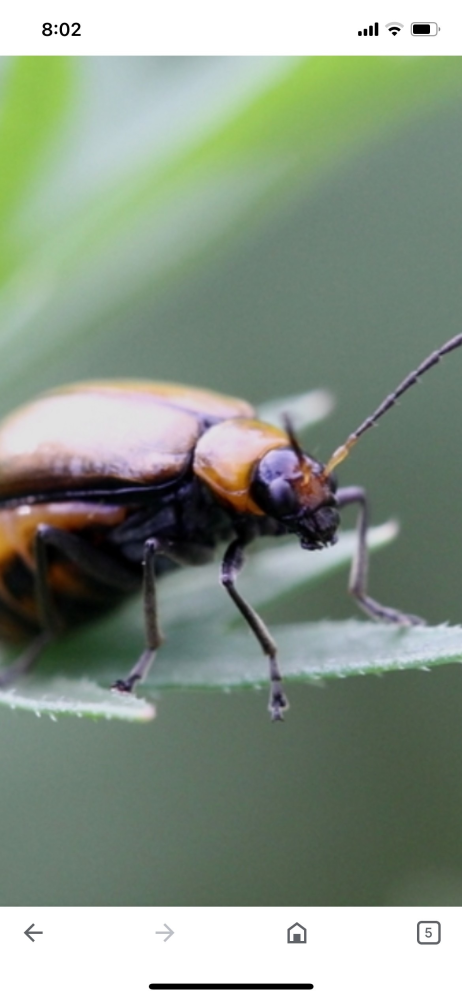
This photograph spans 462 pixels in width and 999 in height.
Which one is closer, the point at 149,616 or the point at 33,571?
the point at 149,616
